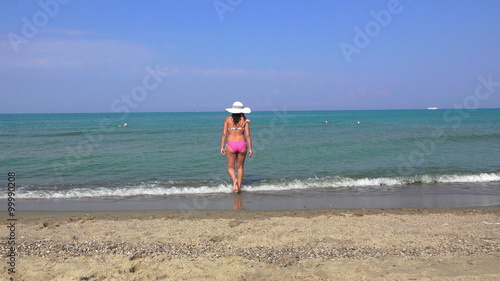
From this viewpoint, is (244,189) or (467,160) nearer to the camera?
(244,189)

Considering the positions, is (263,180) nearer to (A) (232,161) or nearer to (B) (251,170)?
(B) (251,170)

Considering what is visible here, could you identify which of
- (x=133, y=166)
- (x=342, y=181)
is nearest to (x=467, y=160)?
(x=342, y=181)

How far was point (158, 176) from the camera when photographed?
1129 centimetres

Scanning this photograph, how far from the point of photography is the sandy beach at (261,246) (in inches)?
151

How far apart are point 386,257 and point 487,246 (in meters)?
1.46

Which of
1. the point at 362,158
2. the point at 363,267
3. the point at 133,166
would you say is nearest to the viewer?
the point at 363,267

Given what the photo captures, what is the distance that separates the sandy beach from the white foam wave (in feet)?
7.80

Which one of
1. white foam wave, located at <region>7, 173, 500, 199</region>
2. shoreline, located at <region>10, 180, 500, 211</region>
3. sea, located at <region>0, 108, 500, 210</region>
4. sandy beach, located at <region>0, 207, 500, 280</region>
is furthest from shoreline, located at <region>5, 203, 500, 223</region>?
white foam wave, located at <region>7, 173, 500, 199</region>

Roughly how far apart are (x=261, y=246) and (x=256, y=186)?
5022mm

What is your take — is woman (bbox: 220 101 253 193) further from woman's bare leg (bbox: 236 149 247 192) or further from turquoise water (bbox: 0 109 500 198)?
turquoise water (bbox: 0 109 500 198)

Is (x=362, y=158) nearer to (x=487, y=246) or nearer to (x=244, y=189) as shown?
(x=244, y=189)

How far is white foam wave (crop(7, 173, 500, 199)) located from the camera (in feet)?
29.9

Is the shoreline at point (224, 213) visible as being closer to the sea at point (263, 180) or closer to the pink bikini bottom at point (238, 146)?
the sea at point (263, 180)

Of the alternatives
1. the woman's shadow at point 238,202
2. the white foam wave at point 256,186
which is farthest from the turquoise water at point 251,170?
the woman's shadow at point 238,202
